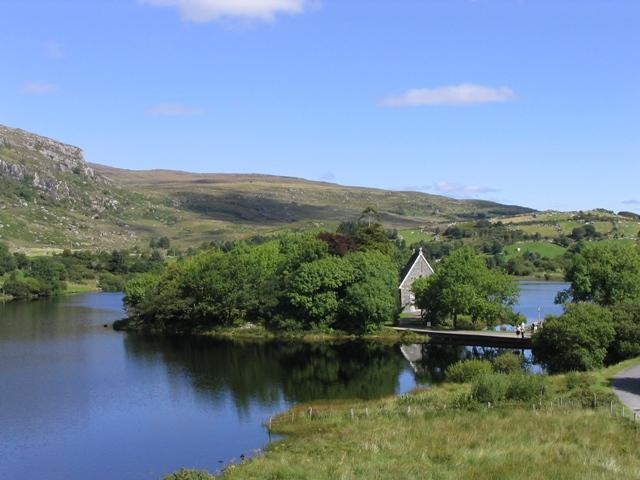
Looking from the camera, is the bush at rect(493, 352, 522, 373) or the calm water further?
the bush at rect(493, 352, 522, 373)

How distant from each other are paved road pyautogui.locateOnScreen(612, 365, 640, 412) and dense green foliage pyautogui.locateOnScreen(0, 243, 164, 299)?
118 m

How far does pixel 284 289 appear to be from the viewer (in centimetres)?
8975

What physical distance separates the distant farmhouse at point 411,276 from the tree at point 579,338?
1584 inches

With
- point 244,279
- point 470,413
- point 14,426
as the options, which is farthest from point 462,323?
point 14,426

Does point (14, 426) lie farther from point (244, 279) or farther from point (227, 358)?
point (244, 279)

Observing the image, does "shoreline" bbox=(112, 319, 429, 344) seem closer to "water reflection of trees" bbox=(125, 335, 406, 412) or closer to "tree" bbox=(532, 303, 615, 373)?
"water reflection of trees" bbox=(125, 335, 406, 412)

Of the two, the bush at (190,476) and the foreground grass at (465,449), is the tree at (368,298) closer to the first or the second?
the foreground grass at (465,449)

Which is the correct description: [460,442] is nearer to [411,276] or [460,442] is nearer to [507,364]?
[507,364]

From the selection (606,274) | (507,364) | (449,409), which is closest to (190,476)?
(449,409)

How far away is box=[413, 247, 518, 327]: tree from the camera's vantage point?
81.3 meters

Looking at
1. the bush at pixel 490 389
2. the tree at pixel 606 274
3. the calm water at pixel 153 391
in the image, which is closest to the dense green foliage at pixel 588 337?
the calm water at pixel 153 391

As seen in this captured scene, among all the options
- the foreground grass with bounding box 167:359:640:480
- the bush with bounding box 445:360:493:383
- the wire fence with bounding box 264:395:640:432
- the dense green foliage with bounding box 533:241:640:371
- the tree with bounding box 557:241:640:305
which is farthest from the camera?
the tree with bounding box 557:241:640:305

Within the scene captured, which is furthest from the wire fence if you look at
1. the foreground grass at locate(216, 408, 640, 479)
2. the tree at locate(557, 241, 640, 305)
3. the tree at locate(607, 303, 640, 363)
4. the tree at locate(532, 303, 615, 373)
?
the tree at locate(557, 241, 640, 305)

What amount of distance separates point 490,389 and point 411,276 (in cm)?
5545
